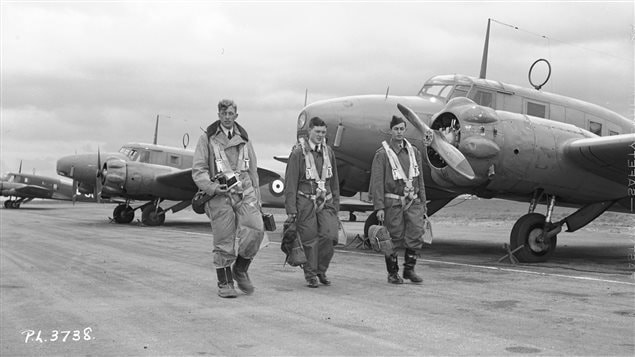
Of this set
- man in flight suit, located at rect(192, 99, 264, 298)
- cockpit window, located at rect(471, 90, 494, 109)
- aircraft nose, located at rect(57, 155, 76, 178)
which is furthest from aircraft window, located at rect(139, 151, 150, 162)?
man in flight suit, located at rect(192, 99, 264, 298)

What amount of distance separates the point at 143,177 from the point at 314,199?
815 inches

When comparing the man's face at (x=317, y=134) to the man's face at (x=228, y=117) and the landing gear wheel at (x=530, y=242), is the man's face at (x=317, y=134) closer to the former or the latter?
the man's face at (x=228, y=117)

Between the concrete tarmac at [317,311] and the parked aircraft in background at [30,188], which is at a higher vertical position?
the concrete tarmac at [317,311]

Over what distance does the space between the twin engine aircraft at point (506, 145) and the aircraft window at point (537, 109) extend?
2cm

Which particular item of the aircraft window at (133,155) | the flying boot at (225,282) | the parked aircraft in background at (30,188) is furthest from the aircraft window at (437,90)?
the parked aircraft in background at (30,188)

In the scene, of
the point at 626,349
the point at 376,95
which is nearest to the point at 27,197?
the point at 376,95

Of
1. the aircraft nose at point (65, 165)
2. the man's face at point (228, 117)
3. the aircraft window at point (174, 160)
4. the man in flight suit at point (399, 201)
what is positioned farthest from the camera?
the aircraft window at point (174, 160)

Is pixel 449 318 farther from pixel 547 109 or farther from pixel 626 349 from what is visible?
pixel 547 109

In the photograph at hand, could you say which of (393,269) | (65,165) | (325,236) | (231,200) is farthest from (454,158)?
(65,165)

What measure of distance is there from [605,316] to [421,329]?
187cm

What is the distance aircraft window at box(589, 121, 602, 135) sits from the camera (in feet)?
47.9

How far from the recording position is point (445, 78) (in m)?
14.1

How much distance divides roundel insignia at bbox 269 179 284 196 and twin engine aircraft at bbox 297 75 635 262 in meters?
17.4

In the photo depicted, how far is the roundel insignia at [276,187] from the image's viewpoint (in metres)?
31.2
